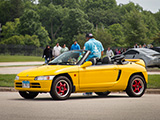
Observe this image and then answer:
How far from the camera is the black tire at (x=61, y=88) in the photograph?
1023cm

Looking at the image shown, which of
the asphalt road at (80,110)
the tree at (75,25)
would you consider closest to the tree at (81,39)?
the tree at (75,25)

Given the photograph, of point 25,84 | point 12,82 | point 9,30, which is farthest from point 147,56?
point 9,30

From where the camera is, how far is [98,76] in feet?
36.3

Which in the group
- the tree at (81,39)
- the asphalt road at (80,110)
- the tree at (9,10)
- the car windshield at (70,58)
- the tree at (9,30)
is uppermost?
the tree at (9,10)

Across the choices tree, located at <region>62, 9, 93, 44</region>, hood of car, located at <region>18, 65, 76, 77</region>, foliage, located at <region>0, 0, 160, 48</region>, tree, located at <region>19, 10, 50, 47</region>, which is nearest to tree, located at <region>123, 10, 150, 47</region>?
foliage, located at <region>0, 0, 160, 48</region>

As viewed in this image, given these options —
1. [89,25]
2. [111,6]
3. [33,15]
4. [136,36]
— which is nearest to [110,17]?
[111,6]

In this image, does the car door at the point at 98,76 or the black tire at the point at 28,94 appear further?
the black tire at the point at 28,94

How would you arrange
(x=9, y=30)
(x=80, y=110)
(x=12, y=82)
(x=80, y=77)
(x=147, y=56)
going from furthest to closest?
(x=9, y=30) < (x=147, y=56) < (x=12, y=82) < (x=80, y=77) < (x=80, y=110)

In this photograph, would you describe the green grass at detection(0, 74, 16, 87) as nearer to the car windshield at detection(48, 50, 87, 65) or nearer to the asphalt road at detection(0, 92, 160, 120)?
the car windshield at detection(48, 50, 87, 65)

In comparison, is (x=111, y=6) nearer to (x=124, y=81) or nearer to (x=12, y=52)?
(x=12, y=52)

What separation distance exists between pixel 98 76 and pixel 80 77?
59 centimetres

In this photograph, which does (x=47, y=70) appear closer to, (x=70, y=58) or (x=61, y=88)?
(x=61, y=88)

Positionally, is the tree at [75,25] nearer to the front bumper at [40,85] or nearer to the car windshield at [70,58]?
the car windshield at [70,58]

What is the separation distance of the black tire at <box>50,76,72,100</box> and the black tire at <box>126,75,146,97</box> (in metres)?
2.02
